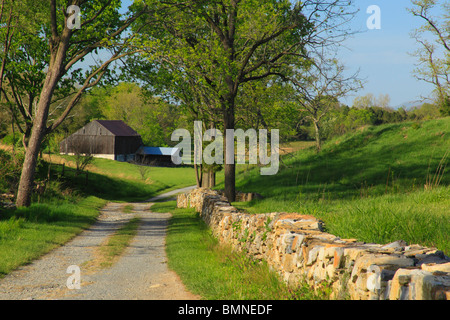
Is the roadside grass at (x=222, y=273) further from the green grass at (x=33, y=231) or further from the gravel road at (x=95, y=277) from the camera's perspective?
the green grass at (x=33, y=231)

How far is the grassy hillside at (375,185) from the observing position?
7.52 m

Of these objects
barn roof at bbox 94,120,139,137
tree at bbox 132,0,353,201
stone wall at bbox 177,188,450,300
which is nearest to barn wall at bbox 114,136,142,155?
barn roof at bbox 94,120,139,137

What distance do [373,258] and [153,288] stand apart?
4.50 m

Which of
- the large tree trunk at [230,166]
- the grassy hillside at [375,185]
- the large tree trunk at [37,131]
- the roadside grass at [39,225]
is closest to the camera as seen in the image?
the grassy hillside at [375,185]

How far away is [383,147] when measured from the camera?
3120 centimetres

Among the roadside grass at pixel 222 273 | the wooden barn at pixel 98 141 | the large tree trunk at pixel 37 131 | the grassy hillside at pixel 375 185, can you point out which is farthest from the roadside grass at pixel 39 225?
the wooden barn at pixel 98 141

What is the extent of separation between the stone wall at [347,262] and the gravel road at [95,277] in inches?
77.3

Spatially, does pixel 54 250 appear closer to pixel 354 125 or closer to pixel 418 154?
pixel 418 154

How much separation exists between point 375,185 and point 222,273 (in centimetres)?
1576

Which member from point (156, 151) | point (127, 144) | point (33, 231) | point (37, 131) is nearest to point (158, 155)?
point (156, 151)

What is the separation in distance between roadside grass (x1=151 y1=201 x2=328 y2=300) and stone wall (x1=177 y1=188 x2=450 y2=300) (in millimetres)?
273

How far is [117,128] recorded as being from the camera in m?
75.6

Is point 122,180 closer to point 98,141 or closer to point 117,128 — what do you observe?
point 98,141
